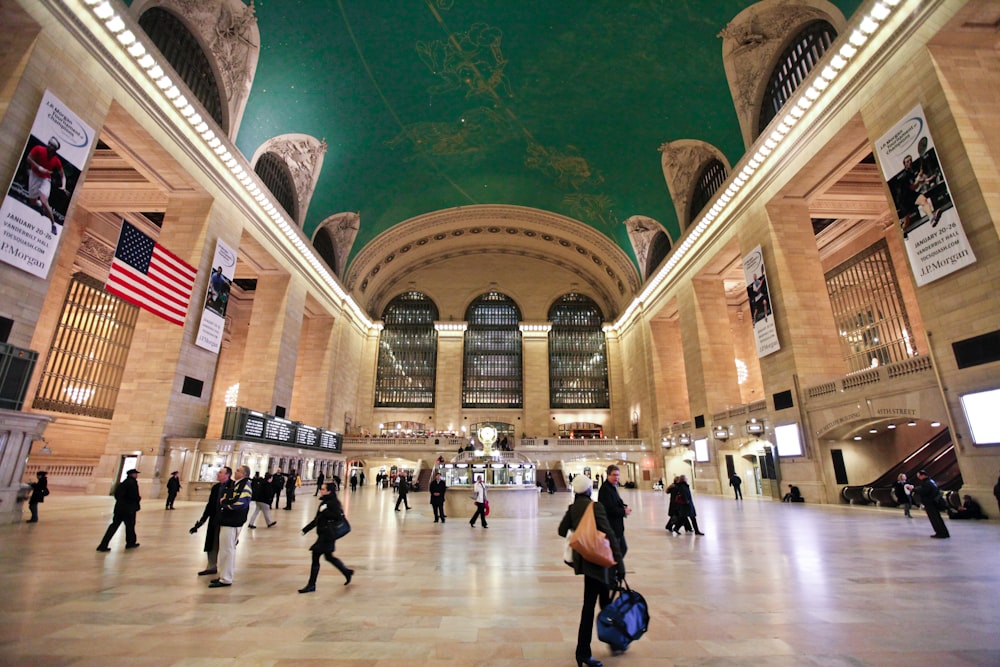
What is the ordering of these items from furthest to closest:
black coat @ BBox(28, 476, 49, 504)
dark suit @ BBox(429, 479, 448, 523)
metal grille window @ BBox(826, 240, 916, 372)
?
metal grille window @ BBox(826, 240, 916, 372)
dark suit @ BBox(429, 479, 448, 523)
black coat @ BBox(28, 476, 49, 504)

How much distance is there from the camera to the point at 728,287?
90.1 ft

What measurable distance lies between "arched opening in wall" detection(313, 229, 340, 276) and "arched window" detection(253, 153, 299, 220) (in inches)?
128

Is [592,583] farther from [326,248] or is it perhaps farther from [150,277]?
[326,248]

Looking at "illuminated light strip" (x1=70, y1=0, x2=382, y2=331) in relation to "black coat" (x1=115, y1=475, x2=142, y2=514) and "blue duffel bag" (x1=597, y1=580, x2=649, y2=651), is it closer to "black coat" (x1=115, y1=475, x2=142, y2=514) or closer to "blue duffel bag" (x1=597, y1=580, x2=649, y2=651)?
"black coat" (x1=115, y1=475, x2=142, y2=514)

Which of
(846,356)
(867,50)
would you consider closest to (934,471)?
(867,50)

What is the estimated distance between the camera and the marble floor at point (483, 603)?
8.61 ft

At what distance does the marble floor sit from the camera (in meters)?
2.62

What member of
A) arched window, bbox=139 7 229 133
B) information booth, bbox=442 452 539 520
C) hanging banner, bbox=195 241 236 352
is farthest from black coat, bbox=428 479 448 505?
arched window, bbox=139 7 229 133

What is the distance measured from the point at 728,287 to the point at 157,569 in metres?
28.5

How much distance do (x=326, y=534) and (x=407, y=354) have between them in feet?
104

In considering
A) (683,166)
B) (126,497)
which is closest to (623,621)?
(126,497)

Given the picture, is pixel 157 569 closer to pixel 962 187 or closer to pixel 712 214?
pixel 962 187

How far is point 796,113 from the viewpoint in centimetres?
1375

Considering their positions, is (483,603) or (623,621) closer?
(623,621)
